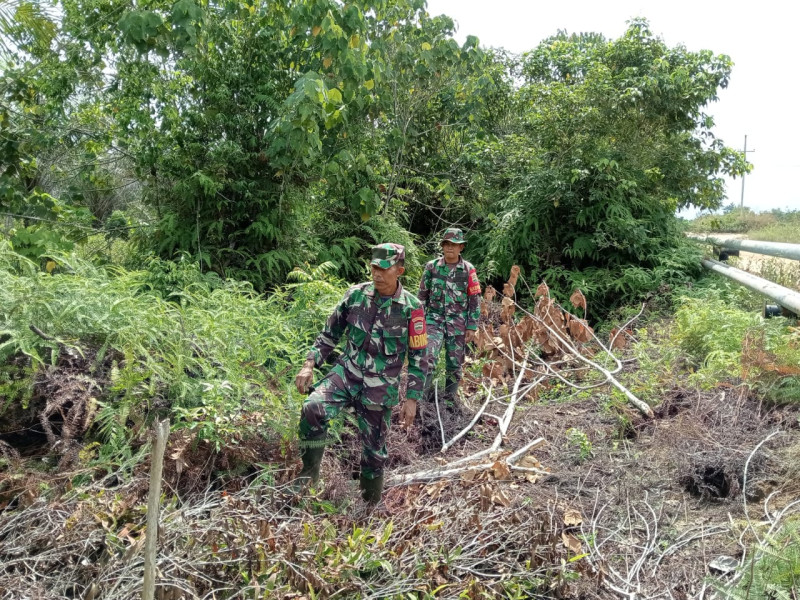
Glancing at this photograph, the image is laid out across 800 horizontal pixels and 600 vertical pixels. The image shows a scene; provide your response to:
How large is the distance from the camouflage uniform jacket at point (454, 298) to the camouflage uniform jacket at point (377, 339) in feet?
7.49

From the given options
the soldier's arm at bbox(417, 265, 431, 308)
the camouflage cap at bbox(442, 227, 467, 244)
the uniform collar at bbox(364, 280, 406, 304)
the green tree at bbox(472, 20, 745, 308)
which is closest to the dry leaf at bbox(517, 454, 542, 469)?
the uniform collar at bbox(364, 280, 406, 304)

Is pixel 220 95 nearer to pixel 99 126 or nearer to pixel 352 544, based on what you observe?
pixel 99 126

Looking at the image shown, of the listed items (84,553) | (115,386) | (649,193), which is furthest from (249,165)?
(649,193)

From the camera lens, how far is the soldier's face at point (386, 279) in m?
3.69

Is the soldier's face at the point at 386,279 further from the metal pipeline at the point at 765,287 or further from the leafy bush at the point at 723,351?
the metal pipeline at the point at 765,287

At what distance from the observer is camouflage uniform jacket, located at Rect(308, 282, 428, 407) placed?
3748 millimetres

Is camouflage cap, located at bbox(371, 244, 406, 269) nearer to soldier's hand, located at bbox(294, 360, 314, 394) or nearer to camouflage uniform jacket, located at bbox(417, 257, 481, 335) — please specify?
soldier's hand, located at bbox(294, 360, 314, 394)

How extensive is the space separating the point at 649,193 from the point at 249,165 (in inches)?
287

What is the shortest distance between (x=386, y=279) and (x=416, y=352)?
54 centimetres

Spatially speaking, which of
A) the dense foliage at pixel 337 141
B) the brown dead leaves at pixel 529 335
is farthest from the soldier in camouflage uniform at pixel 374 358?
the brown dead leaves at pixel 529 335

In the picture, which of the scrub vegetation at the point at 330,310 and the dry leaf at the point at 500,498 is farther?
the dry leaf at the point at 500,498

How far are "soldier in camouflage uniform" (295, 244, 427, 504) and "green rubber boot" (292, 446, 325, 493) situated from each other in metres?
0.20

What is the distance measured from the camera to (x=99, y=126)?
306 inches

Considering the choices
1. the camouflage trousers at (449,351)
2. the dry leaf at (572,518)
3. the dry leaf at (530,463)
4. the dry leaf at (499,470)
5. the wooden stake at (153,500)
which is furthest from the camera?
the camouflage trousers at (449,351)
